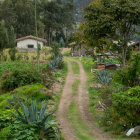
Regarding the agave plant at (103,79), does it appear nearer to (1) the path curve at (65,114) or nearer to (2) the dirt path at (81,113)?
(2) the dirt path at (81,113)

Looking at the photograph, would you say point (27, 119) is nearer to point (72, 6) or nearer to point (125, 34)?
point (125, 34)

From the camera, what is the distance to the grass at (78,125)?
369 inches

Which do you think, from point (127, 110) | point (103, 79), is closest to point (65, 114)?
point (127, 110)

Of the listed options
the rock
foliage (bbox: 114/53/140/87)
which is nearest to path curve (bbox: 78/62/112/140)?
the rock

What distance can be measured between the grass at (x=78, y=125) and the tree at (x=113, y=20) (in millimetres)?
6219

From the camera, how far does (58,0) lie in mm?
77125

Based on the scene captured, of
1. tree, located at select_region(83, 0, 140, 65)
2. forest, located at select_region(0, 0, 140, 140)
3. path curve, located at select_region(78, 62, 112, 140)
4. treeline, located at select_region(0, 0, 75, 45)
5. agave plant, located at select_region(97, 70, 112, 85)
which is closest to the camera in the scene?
forest, located at select_region(0, 0, 140, 140)

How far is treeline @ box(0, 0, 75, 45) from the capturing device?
66.6 m

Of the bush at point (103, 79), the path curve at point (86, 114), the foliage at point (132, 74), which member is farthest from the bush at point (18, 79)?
the foliage at point (132, 74)

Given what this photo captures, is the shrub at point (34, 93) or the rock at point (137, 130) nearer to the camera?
the rock at point (137, 130)

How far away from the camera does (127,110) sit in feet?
31.1

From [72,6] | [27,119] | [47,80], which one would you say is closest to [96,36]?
[47,80]

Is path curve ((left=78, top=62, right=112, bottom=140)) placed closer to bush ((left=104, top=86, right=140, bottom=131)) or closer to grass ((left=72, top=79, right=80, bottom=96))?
grass ((left=72, top=79, right=80, bottom=96))

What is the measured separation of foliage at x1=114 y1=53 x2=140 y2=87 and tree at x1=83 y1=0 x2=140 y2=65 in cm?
571
